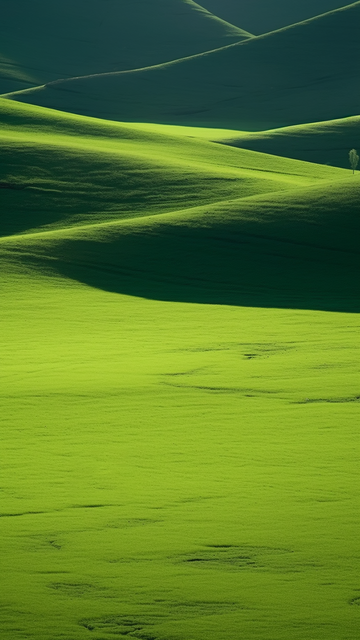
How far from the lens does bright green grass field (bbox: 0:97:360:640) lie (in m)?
10.0

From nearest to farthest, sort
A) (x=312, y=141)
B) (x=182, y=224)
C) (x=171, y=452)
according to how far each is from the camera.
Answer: (x=171, y=452), (x=182, y=224), (x=312, y=141)

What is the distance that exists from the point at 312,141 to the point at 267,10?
386 feet

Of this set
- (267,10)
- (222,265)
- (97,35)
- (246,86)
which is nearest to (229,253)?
(222,265)

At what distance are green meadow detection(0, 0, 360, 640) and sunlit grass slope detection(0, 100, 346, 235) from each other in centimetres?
17

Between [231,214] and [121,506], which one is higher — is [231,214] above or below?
above

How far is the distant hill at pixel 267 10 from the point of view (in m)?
174

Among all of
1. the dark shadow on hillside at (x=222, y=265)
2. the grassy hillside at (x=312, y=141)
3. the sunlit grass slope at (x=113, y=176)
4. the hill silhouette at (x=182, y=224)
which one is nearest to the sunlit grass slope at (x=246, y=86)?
the grassy hillside at (x=312, y=141)

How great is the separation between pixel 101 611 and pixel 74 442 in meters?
5.71

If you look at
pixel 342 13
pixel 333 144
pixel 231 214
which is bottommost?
pixel 231 214

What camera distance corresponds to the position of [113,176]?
4688 centimetres

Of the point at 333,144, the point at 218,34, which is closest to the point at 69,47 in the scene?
the point at 218,34

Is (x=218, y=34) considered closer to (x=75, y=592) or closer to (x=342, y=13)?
(x=342, y=13)

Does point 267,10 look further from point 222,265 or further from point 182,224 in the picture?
point 222,265

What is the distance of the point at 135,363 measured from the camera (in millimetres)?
21484
